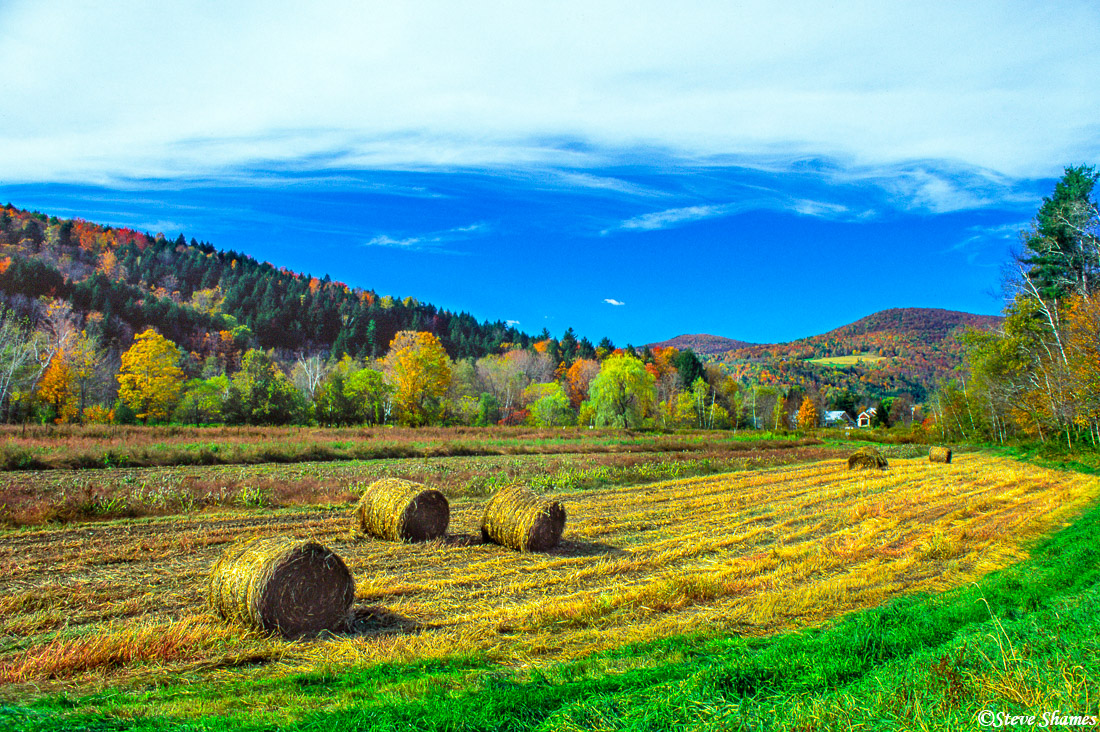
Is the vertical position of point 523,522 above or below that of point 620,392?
below

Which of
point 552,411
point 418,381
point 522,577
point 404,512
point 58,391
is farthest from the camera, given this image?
point 552,411

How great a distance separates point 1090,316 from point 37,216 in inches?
8908

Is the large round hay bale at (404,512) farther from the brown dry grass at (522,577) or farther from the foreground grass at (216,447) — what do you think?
the foreground grass at (216,447)

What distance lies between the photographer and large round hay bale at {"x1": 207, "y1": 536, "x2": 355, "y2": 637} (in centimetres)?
735

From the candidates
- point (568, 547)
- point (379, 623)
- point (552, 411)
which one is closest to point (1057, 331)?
point (568, 547)

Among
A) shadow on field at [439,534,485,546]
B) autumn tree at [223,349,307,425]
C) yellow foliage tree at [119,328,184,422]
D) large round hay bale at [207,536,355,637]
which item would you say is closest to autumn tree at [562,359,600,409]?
autumn tree at [223,349,307,425]

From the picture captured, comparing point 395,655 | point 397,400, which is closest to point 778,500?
point 395,655

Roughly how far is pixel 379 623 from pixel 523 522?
461 cm

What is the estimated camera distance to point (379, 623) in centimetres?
793

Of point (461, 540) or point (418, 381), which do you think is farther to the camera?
point (418, 381)

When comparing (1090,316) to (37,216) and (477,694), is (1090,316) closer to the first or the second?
(477,694)

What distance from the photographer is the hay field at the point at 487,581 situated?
6.57 meters

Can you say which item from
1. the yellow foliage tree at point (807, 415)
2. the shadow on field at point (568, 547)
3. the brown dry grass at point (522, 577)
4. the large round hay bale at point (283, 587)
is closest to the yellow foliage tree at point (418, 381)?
the brown dry grass at point (522, 577)

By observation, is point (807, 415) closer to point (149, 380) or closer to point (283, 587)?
point (149, 380)
